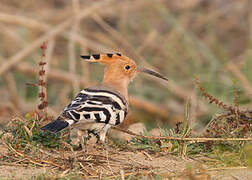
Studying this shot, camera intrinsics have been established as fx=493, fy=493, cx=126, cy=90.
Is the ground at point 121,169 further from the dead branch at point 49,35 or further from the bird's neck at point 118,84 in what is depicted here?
the dead branch at point 49,35

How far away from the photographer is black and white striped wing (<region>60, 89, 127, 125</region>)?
291cm

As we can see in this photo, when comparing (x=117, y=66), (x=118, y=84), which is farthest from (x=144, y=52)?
(x=118, y=84)

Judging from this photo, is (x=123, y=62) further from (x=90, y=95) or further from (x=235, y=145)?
(x=235, y=145)

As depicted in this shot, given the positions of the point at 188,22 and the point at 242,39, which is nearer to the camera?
the point at 188,22

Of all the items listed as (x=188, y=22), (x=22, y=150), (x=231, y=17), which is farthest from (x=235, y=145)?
(x=231, y=17)

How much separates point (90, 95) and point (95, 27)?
7257mm

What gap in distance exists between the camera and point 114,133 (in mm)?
4281

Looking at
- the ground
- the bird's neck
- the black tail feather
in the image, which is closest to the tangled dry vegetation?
the ground

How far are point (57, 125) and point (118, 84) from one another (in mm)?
1010

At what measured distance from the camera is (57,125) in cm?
280

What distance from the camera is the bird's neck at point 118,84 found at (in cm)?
363

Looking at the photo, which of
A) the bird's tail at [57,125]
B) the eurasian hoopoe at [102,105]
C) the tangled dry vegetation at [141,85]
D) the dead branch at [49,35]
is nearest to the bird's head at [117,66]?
the eurasian hoopoe at [102,105]

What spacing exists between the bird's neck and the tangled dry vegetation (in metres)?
0.36

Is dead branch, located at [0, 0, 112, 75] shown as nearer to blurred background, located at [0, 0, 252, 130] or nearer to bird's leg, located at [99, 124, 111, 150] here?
blurred background, located at [0, 0, 252, 130]
